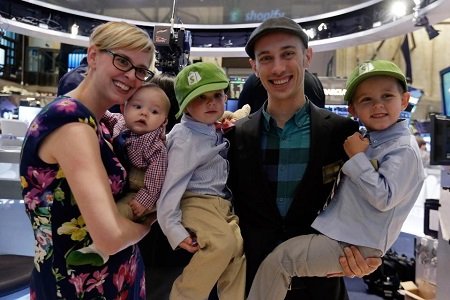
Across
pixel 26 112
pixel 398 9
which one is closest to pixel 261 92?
pixel 26 112

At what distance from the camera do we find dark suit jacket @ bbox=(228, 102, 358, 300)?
144 centimetres

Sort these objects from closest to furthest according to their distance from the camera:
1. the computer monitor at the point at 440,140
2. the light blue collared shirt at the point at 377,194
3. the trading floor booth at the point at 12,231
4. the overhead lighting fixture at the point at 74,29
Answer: the light blue collared shirt at the point at 377,194 < the computer monitor at the point at 440,140 < the trading floor booth at the point at 12,231 < the overhead lighting fixture at the point at 74,29

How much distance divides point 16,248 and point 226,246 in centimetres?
310

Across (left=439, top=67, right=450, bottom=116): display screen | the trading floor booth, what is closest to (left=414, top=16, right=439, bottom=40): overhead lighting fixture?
(left=439, top=67, right=450, bottom=116): display screen

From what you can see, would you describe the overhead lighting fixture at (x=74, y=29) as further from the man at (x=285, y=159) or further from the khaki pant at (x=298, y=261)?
the khaki pant at (x=298, y=261)

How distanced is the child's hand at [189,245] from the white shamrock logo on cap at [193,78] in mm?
562

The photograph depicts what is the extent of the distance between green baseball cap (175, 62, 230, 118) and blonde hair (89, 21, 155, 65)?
0.26 m

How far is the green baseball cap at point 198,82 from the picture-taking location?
1488 mm

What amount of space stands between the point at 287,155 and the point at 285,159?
16 millimetres

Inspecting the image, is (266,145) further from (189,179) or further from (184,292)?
(184,292)

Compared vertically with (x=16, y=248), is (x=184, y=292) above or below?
above

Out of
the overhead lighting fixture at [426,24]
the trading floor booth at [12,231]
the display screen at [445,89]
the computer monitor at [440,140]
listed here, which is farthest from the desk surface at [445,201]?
the overhead lighting fixture at [426,24]

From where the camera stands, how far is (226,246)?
143 centimetres

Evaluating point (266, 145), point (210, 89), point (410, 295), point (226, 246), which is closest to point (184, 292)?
point (226, 246)
